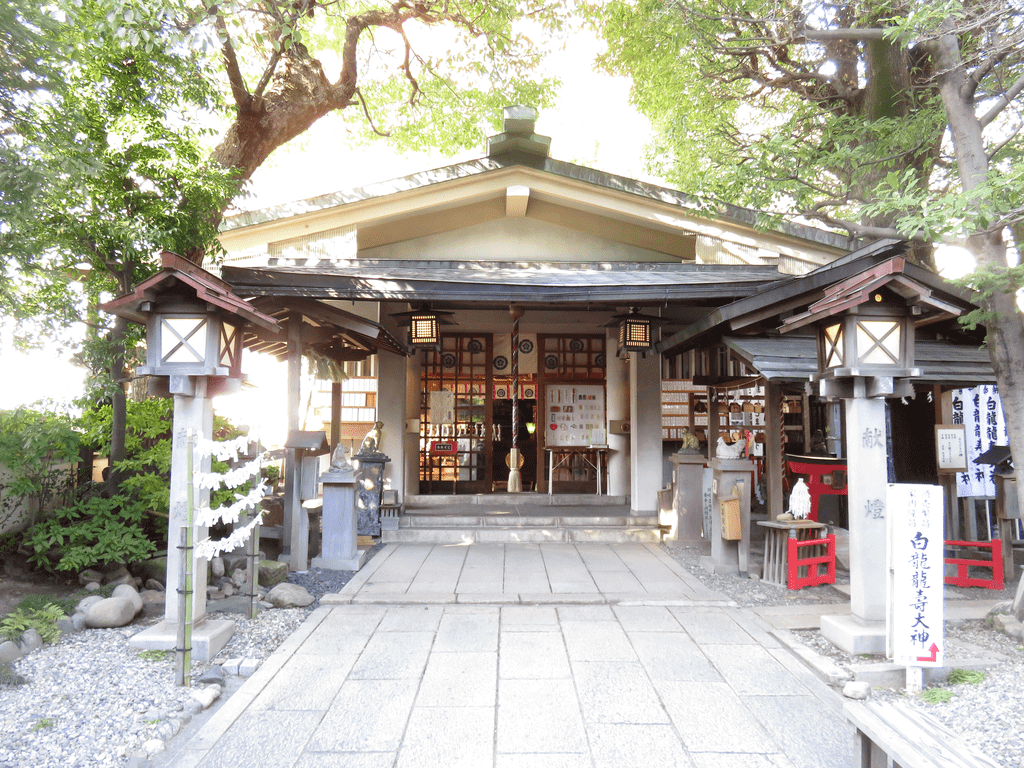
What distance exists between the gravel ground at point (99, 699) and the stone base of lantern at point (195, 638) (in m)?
0.07

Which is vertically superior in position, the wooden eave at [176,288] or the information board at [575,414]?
the wooden eave at [176,288]

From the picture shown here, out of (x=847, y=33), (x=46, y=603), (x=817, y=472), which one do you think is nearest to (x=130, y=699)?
(x=46, y=603)

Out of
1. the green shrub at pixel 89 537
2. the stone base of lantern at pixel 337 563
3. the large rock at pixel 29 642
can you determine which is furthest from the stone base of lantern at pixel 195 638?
the stone base of lantern at pixel 337 563

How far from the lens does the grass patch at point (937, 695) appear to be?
13.8 ft

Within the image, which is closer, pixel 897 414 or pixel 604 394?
pixel 897 414

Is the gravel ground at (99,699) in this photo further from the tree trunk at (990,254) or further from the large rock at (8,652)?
the tree trunk at (990,254)

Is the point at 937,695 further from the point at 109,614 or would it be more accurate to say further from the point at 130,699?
the point at 109,614

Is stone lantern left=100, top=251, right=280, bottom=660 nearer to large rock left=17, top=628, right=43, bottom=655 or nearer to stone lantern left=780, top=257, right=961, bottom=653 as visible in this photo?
large rock left=17, top=628, right=43, bottom=655

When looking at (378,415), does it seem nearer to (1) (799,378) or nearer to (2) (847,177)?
(1) (799,378)

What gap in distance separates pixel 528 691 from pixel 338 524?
424cm

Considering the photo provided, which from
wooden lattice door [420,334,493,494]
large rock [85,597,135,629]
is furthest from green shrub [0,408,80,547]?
wooden lattice door [420,334,493,494]

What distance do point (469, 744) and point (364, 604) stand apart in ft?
9.75

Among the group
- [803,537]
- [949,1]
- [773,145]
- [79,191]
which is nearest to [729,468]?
[803,537]

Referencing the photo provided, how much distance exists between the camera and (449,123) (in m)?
15.2
